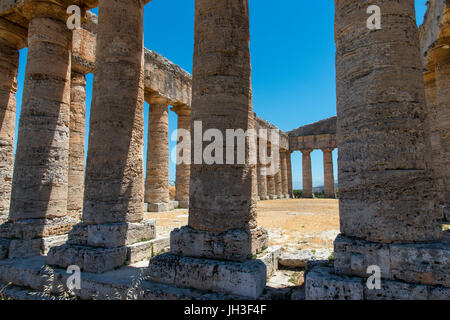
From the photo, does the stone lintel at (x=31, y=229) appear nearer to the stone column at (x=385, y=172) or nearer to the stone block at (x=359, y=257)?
the stone column at (x=385, y=172)

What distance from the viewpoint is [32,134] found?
299 inches

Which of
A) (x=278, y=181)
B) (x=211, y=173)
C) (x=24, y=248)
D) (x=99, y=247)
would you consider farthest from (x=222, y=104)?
(x=278, y=181)

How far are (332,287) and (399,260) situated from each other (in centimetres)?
90

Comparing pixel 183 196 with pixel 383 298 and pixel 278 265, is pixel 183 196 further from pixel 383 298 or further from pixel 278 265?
pixel 383 298

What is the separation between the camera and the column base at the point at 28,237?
6805 millimetres

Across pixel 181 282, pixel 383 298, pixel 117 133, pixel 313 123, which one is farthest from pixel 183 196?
pixel 313 123

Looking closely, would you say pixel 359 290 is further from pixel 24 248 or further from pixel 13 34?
pixel 13 34

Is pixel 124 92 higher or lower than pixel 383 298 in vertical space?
higher

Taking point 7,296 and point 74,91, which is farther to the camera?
point 74,91

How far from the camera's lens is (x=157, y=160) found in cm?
1683

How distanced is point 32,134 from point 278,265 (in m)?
7.29

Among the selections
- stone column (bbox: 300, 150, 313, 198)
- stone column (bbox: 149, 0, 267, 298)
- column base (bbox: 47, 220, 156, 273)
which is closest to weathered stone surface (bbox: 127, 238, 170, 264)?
column base (bbox: 47, 220, 156, 273)

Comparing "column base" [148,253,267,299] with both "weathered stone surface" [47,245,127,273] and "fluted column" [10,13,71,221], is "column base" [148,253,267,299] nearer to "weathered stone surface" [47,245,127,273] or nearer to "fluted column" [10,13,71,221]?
"weathered stone surface" [47,245,127,273]
